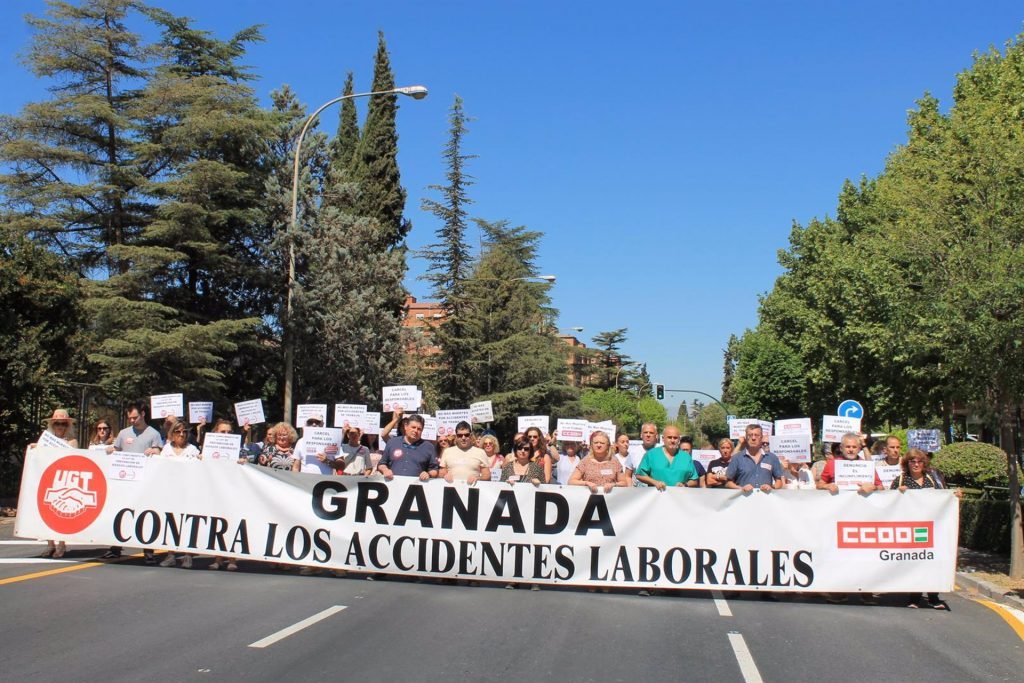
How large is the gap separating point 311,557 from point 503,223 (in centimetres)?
4519

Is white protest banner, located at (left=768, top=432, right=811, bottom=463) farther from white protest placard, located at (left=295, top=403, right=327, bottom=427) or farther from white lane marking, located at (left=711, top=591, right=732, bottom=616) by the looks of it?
white protest placard, located at (left=295, top=403, right=327, bottom=427)

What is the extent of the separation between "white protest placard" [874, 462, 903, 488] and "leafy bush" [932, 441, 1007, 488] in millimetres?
16018

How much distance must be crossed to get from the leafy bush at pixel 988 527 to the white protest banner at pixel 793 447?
4.21m

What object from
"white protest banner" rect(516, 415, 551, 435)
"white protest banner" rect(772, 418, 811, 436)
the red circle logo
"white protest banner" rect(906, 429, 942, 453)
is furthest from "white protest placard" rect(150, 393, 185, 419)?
"white protest banner" rect(906, 429, 942, 453)

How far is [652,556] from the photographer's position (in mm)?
10336

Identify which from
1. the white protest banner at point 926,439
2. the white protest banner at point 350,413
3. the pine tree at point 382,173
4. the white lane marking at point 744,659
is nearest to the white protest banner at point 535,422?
the white protest banner at point 350,413

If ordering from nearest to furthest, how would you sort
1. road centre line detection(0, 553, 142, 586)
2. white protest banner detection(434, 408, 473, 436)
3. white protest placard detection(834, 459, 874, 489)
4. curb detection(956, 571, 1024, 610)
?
road centre line detection(0, 553, 142, 586), white protest placard detection(834, 459, 874, 489), curb detection(956, 571, 1024, 610), white protest banner detection(434, 408, 473, 436)

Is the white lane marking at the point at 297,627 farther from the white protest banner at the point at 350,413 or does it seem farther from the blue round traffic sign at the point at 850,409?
the blue round traffic sign at the point at 850,409

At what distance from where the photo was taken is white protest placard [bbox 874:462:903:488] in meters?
11.3

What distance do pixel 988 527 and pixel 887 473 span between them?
6.48 meters

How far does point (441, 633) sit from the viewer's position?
8.07m

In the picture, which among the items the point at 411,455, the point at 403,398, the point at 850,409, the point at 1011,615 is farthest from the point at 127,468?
the point at 850,409

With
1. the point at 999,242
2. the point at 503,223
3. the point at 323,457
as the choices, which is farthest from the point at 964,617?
the point at 503,223

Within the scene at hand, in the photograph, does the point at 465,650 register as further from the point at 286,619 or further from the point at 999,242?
the point at 999,242
